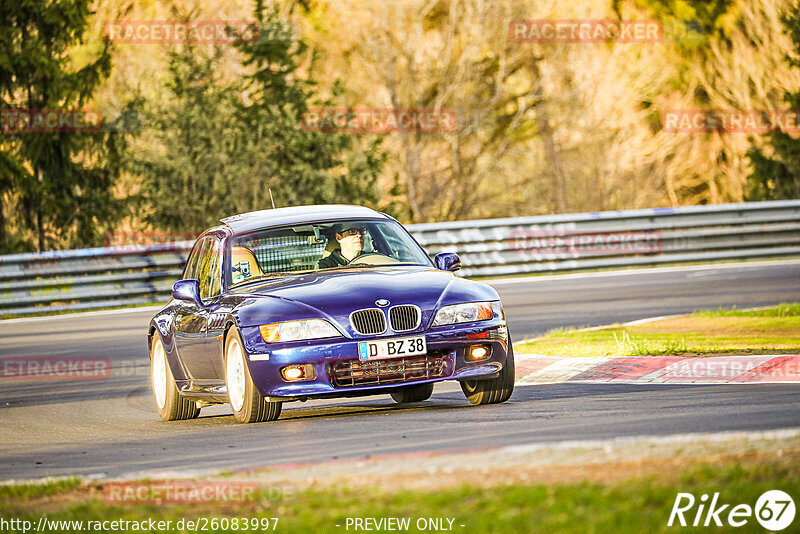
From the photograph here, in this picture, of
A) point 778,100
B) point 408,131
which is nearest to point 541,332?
point 408,131

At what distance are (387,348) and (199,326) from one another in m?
1.94

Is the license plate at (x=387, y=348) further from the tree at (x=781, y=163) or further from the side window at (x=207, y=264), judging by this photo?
the tree at (x=781, y=163)

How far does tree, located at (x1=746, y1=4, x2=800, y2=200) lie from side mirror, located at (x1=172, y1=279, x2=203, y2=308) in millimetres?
24732

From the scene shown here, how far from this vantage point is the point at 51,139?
30234 millimetres

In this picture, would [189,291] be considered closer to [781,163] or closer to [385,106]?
[781,163]

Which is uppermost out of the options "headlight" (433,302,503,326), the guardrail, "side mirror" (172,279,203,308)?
"side mirror" (172,279,203,308)

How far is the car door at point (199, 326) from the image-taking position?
35.2 ft

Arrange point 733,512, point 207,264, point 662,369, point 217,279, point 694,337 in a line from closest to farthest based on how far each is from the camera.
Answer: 1. point 733,512
2. point 217,279
3. point 207,264
4. point 662,369
5. point 694,337

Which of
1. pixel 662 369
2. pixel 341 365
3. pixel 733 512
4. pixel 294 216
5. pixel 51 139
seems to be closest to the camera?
pixel 733 512

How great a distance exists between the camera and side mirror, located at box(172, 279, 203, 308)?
36.0ft

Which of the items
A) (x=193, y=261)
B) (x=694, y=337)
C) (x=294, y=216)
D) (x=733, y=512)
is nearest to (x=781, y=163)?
(x=694, y=337)

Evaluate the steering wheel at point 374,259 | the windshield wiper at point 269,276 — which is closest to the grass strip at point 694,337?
the steering wheel at point 374,259

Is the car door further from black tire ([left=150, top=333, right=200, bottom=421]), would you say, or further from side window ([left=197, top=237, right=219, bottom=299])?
black tire ([left=150, top=333, right=200, bottom=421])

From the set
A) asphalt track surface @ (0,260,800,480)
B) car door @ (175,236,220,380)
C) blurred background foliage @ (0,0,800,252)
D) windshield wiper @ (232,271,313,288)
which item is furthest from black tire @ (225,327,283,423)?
blurred background foliage @ (0,0,800,252)
